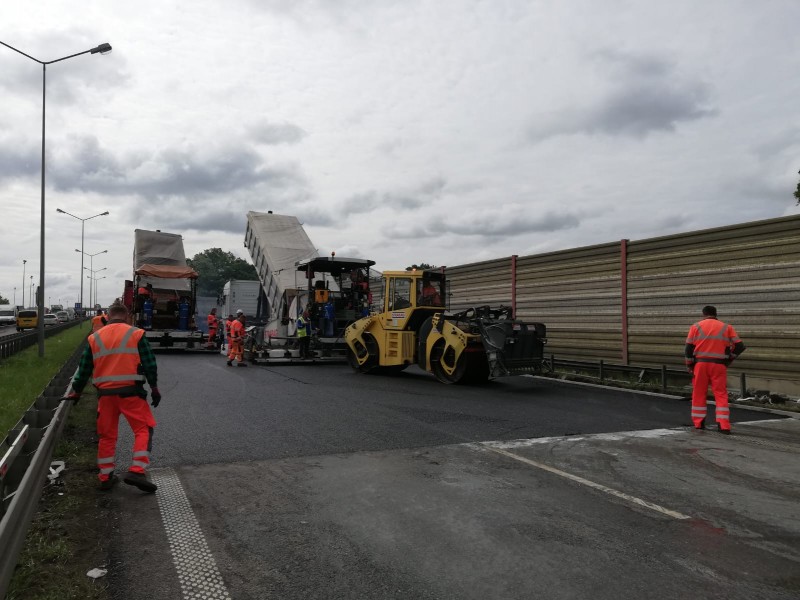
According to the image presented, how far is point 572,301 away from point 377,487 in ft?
31.2

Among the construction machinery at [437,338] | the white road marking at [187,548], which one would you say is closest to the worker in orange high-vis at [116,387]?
the white road marking at [187,548]

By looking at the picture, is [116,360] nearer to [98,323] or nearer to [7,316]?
[98,323]

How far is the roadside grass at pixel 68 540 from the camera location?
3.00m

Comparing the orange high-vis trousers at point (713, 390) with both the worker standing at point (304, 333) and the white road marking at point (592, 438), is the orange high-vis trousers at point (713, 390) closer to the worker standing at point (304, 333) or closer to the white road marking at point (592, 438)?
the white road marking at point (592, 438)

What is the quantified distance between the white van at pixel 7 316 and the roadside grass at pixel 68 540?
57.6m

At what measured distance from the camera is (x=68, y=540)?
11.9 ft

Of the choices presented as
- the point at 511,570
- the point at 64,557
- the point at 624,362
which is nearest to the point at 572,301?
the point at 624,362

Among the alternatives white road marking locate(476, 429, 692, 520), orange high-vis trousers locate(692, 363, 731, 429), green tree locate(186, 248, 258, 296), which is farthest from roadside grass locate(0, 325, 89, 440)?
green tree locate(186, 248, 258, 296)

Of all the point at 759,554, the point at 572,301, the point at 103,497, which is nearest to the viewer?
the point at 759,554

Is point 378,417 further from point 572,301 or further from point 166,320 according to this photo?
point 166,320

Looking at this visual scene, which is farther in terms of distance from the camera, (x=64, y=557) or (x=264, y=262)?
(x=264, y=262)

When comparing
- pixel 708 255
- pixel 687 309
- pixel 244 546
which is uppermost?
pixel 708 255

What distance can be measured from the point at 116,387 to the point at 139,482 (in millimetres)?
786

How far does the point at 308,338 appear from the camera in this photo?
15.8 metres
